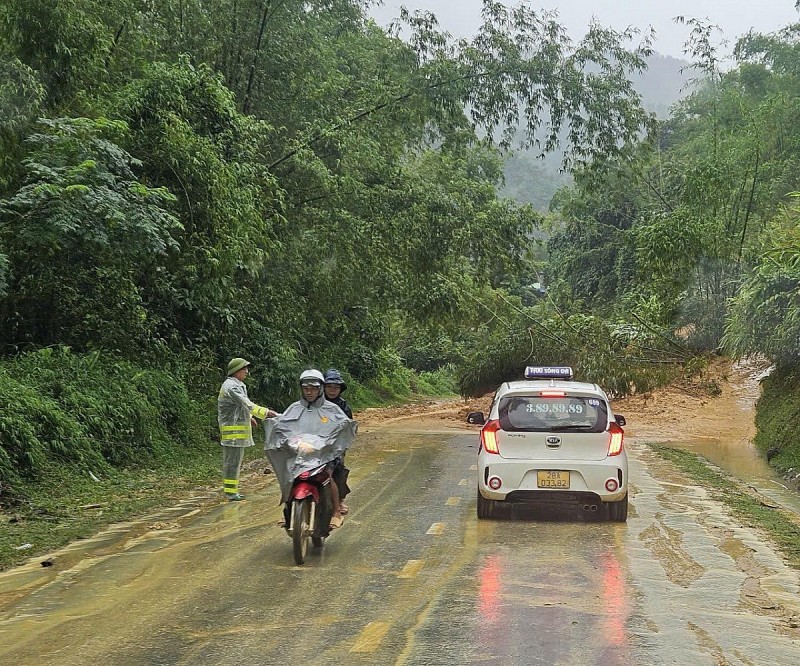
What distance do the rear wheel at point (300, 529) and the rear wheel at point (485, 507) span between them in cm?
307

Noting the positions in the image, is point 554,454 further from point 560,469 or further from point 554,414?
point 554,414

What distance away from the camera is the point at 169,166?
53.4 ft

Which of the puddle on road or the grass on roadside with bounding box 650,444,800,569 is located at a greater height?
the grass on roadside with bounding box 650,444,800,569

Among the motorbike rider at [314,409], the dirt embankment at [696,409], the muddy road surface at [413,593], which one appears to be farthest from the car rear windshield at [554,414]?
the dirt embankment at [696,409]

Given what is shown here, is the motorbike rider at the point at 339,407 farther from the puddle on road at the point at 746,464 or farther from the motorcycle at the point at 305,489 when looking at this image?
the puddle on road at the point at 746,464

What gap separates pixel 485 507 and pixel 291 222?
39.1ft

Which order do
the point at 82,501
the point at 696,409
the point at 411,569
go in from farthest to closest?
the point at 696,409
the point at 82,501
the point at 411,569

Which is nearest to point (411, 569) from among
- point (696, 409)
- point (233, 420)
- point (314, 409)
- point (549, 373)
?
point (314, 409)

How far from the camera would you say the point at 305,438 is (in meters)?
9.05

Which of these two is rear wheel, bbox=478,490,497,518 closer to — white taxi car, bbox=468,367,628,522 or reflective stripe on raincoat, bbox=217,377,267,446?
white taxi car, bbox=468,367,628,522

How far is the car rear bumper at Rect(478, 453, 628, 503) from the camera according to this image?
36.1 feet

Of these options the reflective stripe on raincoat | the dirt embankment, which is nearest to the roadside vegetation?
the dirt embankment

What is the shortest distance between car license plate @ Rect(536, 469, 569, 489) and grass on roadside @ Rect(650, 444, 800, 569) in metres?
2.24

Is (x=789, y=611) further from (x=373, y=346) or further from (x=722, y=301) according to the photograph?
(x=373, y=346)
